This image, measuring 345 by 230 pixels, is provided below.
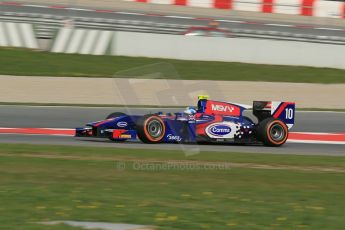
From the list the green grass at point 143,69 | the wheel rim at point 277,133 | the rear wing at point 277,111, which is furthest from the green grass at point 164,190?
the green grass at point 143,69

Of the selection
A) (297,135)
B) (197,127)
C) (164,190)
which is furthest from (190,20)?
(164,190)

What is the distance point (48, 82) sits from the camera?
20.0m

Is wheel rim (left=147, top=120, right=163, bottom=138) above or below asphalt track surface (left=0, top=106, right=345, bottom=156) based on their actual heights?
above

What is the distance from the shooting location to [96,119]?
1656 centimetres

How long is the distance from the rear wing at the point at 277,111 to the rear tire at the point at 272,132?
32 centimetres

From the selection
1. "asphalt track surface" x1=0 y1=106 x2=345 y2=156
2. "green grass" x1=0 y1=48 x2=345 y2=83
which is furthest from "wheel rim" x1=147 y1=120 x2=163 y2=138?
"green grass" x1=0 y1=48 x2=345 y2=83

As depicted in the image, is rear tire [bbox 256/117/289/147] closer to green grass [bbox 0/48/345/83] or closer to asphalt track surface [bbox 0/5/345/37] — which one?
green grass [bbox 0/48/345/83]

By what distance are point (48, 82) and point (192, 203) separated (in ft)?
42.8

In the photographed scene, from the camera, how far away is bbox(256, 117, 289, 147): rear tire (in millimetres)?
13656

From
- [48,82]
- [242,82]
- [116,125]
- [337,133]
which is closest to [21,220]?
[116,125]

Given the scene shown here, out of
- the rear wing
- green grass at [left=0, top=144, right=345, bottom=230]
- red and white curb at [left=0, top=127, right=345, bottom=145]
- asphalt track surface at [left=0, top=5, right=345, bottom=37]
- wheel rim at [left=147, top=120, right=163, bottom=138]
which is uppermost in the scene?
asphalt track surface at [left=0, top=5, right=345, bottom=37]

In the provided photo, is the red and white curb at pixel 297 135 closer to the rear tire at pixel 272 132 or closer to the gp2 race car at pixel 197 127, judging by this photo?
the rear tire at pixel 272 132

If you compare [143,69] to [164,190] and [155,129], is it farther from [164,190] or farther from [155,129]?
[164,190]

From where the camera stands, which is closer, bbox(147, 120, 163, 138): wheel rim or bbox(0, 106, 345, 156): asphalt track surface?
bbox(147, 120, 163, 138): wheel rim
